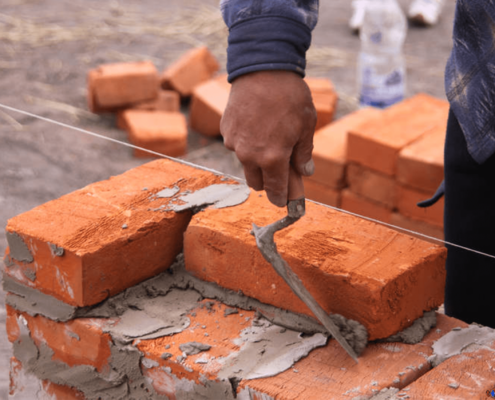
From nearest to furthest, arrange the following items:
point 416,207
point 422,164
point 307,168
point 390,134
A: point 307,168
point 422,164
point 416,207
point 390,134

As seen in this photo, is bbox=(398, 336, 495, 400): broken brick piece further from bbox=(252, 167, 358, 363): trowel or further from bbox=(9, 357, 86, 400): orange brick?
bbox=(9, 357, 86, 400): orange brick

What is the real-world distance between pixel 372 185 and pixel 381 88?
2.12 meters

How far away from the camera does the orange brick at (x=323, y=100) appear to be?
6.08 metres

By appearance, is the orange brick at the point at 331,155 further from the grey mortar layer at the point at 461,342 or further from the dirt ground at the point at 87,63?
the grey mortar layer at the point at 461,342

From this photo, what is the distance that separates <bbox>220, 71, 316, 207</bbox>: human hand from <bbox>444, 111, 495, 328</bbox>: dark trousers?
0.73 metres

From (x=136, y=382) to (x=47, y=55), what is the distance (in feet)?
19.8

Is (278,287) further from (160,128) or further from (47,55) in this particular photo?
(47,55)

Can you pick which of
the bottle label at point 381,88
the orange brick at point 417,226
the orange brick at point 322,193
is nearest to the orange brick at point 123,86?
the bottle label at point 381,88

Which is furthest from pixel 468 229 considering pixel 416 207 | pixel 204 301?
pixel 416 207

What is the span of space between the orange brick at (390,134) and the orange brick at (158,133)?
1773 mm

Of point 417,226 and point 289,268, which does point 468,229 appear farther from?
point 417,226

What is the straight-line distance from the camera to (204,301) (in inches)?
94.2

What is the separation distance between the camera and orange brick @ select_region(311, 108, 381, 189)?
461 centimetres

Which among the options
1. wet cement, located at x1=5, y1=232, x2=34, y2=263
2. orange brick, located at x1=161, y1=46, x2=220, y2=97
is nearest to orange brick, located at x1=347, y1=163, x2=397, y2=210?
wet cement, located at x1=5, y1=232, x2=34, y2=263
